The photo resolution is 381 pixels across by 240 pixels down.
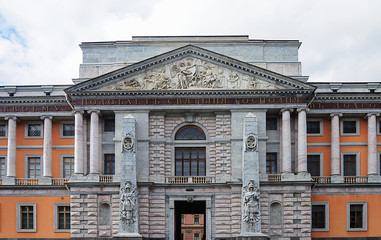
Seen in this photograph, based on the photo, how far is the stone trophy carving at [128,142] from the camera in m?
49.2

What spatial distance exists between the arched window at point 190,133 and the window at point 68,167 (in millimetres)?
10964

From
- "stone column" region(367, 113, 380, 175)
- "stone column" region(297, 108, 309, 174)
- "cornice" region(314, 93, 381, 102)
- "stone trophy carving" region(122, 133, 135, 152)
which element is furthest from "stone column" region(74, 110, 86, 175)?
"stone column" region(367, 113, 380, 175)

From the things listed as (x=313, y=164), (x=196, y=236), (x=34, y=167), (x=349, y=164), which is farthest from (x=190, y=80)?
(x=196, y=236)

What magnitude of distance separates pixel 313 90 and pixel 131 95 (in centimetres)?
1656

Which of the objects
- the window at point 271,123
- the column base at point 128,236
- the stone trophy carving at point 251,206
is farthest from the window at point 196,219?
the column base at point 128,236

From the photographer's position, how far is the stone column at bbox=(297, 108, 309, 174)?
50.5m

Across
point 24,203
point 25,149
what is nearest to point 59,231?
point 24,203

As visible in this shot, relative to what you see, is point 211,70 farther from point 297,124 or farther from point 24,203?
point 24,203

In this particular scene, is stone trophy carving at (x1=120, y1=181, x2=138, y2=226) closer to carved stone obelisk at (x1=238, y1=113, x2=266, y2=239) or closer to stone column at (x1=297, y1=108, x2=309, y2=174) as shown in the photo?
carved stone obelisk at (x1=238, y1=113, x2=266, y2=239)

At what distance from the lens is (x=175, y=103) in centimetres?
5122

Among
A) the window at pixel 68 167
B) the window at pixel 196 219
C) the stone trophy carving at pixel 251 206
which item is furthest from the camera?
the window at pixel 196 219

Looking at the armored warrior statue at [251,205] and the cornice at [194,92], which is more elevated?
the cornice at [194,92]

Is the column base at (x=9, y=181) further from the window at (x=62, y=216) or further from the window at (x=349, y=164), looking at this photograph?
the window at (x=349, y=164)

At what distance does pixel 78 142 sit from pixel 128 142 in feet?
16.9
